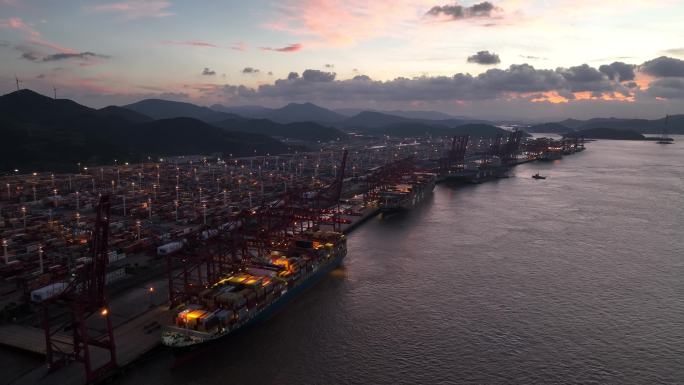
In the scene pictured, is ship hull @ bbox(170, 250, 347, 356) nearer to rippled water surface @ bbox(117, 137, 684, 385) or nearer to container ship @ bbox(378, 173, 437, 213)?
rippled water surface @ bbox(117, 137, 684, 385)

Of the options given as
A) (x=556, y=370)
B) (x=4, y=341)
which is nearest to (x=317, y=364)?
(x=556, y=370)

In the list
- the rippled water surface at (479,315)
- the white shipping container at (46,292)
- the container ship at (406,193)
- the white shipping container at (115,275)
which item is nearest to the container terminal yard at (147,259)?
the white shipping container at (46,292)

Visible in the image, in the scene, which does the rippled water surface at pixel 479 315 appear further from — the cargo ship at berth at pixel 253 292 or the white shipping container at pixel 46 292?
the white shipping container at pixel 46 292

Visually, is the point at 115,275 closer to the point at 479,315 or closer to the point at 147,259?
the point at 147,259

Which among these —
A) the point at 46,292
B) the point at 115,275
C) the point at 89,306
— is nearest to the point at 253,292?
the point at 89,306

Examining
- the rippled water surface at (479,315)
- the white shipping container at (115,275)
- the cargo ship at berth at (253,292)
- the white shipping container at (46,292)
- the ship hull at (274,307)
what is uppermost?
the white shipping container at (46,292)

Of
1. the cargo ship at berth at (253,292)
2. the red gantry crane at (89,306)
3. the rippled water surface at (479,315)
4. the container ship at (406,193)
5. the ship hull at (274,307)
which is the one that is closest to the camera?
the red gantry crane at (89,306)

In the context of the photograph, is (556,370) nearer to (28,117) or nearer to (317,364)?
(317,364)

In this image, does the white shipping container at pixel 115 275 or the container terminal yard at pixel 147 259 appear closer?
the container terminal yard at pixel 147 259
